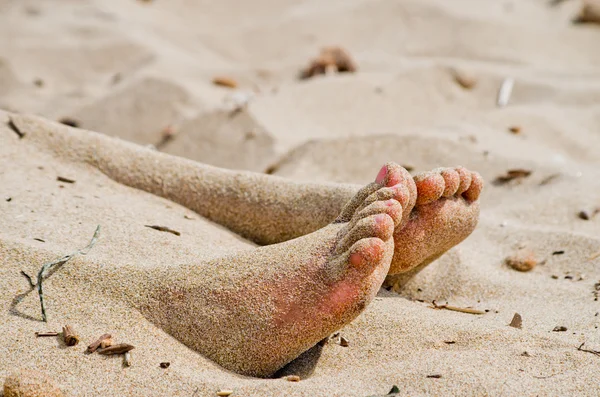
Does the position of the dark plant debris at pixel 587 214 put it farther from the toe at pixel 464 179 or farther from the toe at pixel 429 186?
the toe at pixel 429 186

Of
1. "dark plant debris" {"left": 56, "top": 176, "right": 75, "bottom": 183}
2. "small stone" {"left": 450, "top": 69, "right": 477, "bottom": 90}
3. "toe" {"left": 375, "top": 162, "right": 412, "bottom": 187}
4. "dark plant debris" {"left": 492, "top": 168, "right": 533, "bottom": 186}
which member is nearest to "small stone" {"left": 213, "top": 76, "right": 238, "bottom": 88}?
"small stone" {"left": 450, "top": 69, "right": 477, "bottom": 90}

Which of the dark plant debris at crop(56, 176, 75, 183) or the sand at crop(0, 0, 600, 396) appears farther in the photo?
the dark plant debris at crop(56, 176, 75, 183)

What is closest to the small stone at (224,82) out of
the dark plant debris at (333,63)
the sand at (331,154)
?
the sand at (331,154)

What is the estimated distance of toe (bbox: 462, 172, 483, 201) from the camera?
1.77 metres

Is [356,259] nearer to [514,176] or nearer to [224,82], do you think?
[514,176]

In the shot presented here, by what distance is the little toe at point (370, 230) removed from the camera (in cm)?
145

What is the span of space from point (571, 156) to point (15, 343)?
95.4 inches

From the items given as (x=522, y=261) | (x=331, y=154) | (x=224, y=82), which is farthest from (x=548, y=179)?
(x=224, y=82)

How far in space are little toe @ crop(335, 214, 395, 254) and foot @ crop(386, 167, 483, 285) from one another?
0.70 ft

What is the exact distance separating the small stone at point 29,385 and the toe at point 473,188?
3.49 ft

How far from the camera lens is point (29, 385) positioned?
3.97 ft

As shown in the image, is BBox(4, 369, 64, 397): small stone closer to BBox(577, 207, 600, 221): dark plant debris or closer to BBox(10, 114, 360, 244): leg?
BBox(10, 114, 360, 244): leg

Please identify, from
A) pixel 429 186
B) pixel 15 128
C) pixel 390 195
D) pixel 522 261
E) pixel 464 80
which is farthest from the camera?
pixel 464 80

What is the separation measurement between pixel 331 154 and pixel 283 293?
154cm
